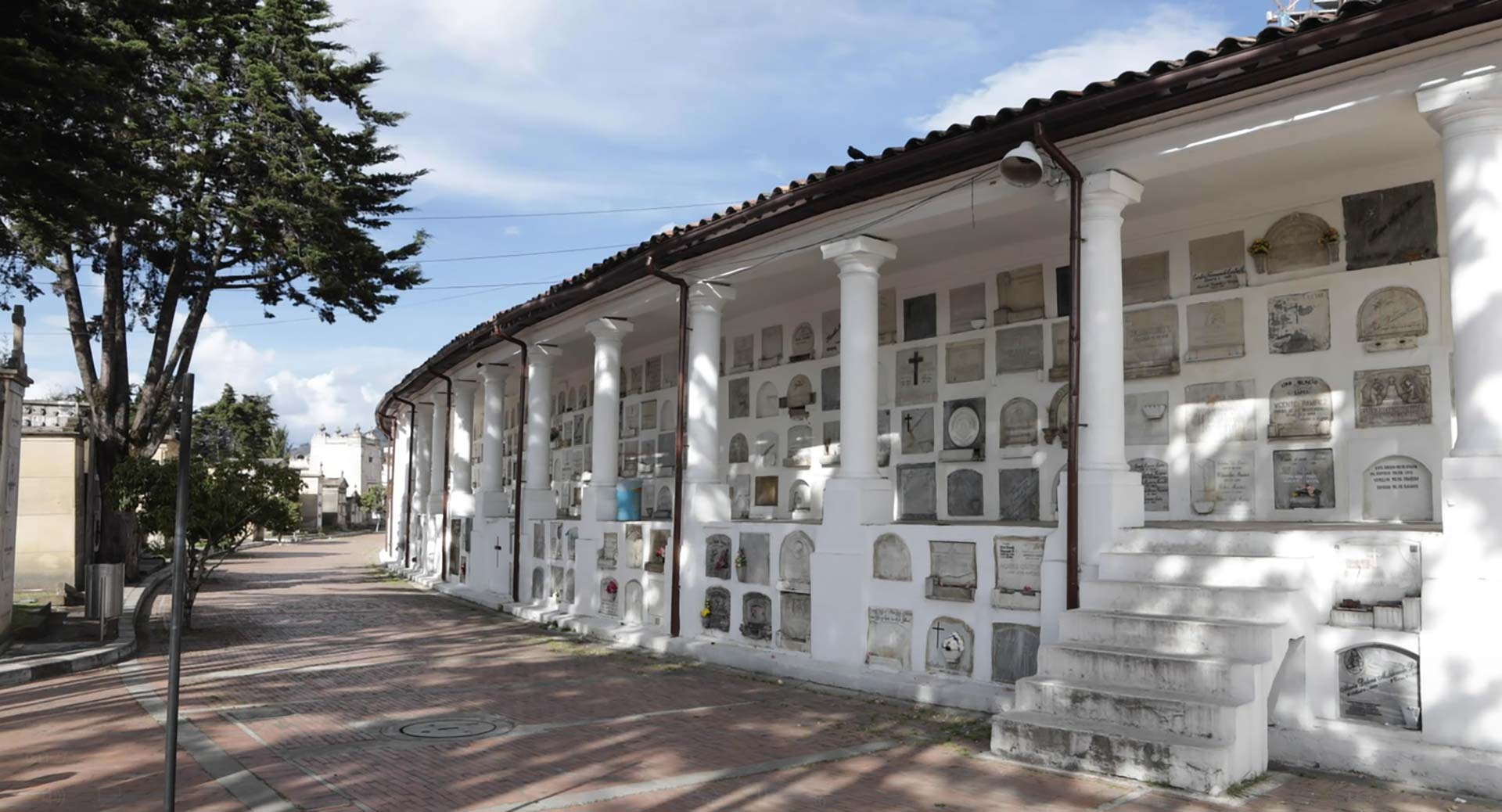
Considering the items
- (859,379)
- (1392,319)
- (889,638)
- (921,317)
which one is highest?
(921,317)

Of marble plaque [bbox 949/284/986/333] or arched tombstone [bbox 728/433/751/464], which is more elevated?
marble plaque [bbox 949/284/986/333]

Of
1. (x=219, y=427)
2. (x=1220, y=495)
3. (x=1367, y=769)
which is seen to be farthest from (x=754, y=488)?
(x=219, y=427)

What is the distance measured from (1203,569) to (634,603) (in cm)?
664

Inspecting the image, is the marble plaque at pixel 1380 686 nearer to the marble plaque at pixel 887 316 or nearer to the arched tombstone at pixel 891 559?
the arched tombstone at pixel 891 559

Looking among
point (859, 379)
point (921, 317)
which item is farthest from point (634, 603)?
point (921, 317)

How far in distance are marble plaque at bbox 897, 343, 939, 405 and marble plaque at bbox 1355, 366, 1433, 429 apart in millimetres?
3832

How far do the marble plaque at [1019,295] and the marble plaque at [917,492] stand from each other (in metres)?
1.65

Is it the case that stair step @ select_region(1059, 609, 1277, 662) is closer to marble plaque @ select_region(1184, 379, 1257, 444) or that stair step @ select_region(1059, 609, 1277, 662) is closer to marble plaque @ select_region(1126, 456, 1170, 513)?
marble plaque @ select_region(1126, 456, 1170, 513)

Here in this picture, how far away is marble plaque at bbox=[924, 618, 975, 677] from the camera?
301 inches

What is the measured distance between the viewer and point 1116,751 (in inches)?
214

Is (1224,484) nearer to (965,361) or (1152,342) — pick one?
(1152,342)

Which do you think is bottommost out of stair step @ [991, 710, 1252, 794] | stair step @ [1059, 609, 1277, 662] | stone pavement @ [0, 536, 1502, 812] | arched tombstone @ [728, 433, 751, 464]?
stone pavement @ [0, 536, 1502, 812]

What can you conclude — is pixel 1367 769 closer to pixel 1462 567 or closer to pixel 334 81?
pixel 1462 567

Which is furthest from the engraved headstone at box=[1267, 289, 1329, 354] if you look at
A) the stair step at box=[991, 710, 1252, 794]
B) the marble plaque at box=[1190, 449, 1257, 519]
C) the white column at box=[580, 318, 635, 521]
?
the white column at box=[580, 318, 635, 521]
